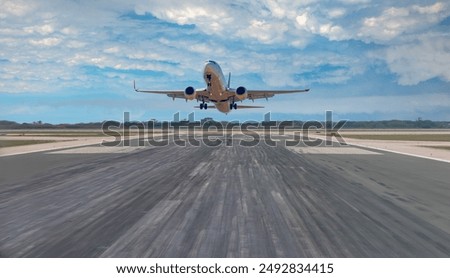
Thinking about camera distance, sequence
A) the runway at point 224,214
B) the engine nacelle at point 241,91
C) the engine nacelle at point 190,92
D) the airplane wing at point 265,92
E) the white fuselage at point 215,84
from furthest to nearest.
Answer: the airplane wing at point 265,92, the engine nacelle at point 241,91, the engine nacelle at point 190,92, the white fuselage at point 215,84, the runway at point 224,214

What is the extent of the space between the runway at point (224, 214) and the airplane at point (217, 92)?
2251cm

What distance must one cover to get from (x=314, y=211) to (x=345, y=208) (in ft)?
3.82

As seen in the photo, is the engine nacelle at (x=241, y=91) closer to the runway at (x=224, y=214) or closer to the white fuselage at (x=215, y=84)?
the white fuselage at (x=215, y=84)

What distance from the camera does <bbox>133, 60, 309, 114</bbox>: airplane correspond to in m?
42.4

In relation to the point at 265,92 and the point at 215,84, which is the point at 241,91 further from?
the point at 265,92

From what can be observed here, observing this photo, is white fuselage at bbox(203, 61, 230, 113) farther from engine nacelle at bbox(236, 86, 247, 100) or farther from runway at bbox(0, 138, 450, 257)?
runway at bbox(0, 138, 450, 257)

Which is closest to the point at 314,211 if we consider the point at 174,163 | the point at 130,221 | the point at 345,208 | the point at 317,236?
the point at 345,208

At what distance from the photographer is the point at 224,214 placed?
1135 cm

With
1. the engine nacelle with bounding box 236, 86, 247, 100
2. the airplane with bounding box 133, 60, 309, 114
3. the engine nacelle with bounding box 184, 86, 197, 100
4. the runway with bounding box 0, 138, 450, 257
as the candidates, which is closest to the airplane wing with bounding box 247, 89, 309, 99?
the airplane with bounding box 133, 60, 309, 114

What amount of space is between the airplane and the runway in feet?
73.8

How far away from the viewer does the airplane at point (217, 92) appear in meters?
42.4

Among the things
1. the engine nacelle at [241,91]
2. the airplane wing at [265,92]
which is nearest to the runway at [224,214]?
the engine nacelle at [241,91]

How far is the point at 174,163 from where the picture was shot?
2655cm
